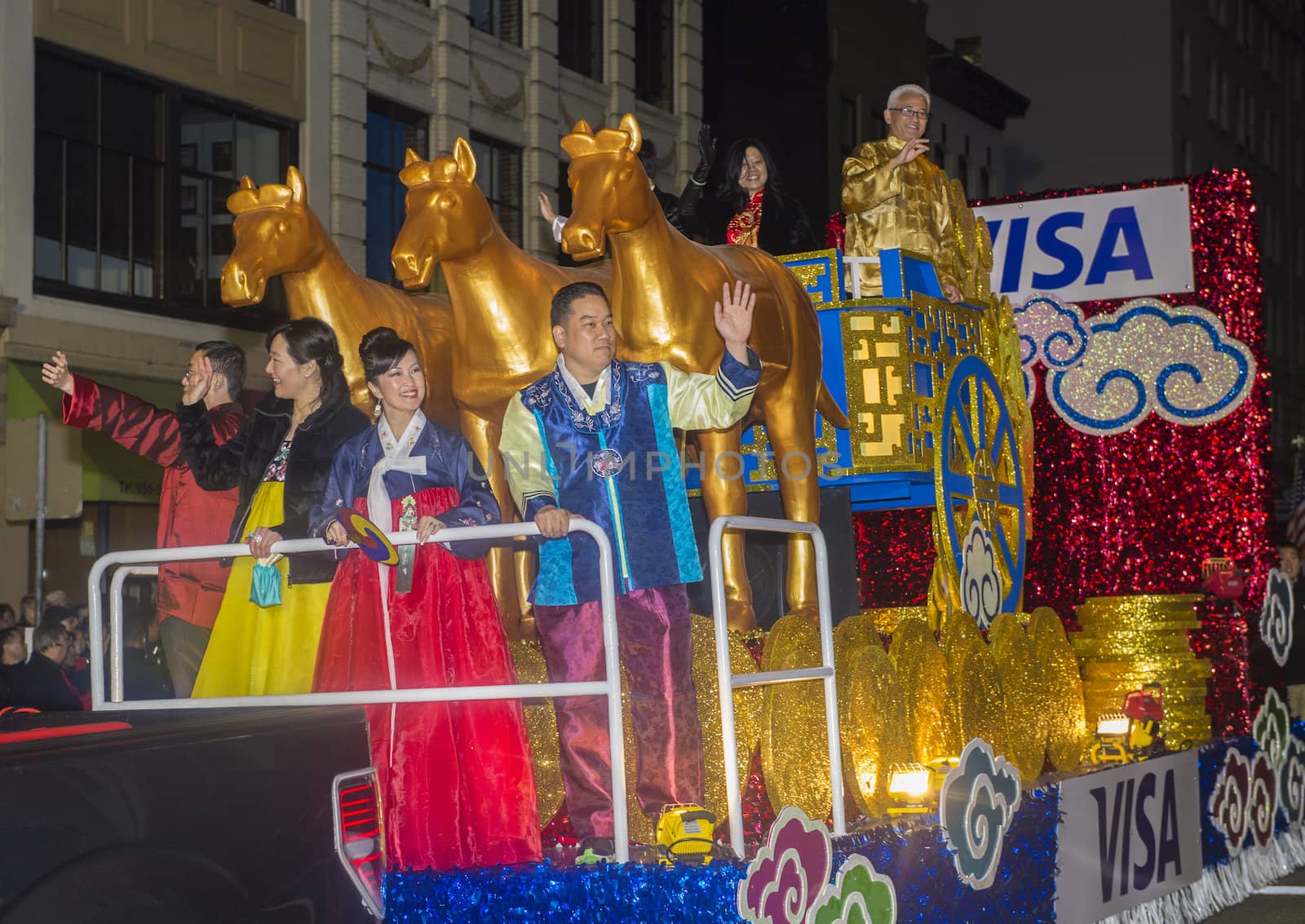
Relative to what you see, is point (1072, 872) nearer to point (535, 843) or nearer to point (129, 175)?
point (535, 843)

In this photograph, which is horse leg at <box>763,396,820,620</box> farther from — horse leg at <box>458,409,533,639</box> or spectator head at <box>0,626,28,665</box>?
spectator head at <box>0,626,28,665</box>

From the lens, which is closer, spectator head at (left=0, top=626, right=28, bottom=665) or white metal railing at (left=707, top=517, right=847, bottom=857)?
white metal railing at (left=707, top=517, right=847, bottom=857)

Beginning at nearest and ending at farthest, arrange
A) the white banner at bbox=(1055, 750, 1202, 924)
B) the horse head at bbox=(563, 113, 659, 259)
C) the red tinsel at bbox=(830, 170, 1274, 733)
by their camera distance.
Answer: the horse head at bbox=(563, 113, 659, 259)
the white banner at bbox=(1055, 750, 1202, 924)
the red tinsel at bbox=(830, 170, 1274, 733)

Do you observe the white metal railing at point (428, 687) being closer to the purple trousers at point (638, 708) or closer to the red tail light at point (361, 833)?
the purple trousers at point (638, 708)

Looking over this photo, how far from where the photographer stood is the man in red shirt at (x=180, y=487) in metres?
5.59

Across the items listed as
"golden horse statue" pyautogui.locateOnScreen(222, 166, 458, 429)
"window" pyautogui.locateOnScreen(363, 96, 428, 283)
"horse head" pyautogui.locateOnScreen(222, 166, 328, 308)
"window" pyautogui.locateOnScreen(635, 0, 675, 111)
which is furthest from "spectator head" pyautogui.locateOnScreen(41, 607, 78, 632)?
"window" pyautogui.locateOnScreen(635, 0, 675, 111)

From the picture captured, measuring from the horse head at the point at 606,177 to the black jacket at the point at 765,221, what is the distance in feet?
5.20

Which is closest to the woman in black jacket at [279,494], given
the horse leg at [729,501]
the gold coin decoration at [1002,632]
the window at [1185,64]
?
the horse leg at [729,501]

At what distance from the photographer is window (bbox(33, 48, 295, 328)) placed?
1451 cm

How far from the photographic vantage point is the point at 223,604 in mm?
Result: 5230

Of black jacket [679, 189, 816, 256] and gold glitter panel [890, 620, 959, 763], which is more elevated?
black jacket [679, 189, 816, 256]

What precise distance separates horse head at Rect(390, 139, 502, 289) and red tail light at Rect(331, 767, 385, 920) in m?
2.70

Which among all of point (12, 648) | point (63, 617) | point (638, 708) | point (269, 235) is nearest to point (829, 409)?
point (269, 235)

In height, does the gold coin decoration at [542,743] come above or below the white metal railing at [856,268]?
below
